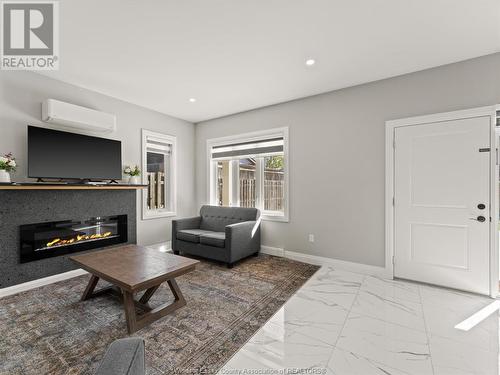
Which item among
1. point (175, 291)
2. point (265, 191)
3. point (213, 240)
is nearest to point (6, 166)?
point (175, 291)

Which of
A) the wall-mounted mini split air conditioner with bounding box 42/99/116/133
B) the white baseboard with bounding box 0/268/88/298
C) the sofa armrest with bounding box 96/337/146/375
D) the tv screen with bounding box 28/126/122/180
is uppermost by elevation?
the wall-mounted mini split air conditioner with bounding box 42/99/116/133

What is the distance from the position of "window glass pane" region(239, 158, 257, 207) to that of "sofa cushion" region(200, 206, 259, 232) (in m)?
0.44

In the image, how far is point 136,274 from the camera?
6.61ft

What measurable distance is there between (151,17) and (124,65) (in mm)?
1004

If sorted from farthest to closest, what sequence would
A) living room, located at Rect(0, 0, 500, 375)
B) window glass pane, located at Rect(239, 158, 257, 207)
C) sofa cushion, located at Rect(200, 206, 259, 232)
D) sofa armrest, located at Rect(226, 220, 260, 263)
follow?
window glass pane, located at Rect(239, 158, 257, 207) → sofa cushion, located at Rect(200, 206, 259, 232) → sofa armrest, located at Rect(226, 220, 260, 263) → living room, located at Rect(0, 0, 500, 375)

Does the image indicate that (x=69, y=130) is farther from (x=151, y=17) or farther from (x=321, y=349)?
(x=321, y=349)

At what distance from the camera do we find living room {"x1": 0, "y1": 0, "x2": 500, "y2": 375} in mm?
1889

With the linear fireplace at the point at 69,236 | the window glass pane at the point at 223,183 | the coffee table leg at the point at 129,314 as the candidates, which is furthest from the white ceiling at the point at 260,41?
the coffee table leg at the point at 129,314

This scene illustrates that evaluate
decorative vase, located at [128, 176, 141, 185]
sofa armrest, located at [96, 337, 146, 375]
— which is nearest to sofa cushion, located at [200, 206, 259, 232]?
decorative vase, located at [128, 176, 141, 185]

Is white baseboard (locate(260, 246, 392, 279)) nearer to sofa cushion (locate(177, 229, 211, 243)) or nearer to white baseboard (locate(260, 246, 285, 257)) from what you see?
white baseboard (locate(260, 246, 285, 257))

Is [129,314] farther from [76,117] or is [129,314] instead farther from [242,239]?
[76,117]

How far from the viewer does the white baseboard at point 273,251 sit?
4.00 metres

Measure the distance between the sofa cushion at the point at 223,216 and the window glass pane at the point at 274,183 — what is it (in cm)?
40

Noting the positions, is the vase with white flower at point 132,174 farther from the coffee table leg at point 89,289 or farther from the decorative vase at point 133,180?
the coffee table leg at point 89,289
